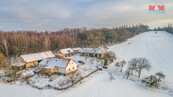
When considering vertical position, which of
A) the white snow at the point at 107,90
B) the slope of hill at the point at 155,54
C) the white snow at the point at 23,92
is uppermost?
the slope of hill at the point at 155,54

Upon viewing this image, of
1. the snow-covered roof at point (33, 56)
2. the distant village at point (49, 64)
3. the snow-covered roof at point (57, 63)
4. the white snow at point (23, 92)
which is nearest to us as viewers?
the white snow at point (23, 92)

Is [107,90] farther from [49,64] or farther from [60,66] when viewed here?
[49,64]

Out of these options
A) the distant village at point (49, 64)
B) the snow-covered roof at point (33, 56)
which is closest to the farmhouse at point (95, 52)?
the distant village at point (49, 64)

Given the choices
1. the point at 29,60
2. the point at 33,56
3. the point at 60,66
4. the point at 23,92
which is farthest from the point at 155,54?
the point at 29,60

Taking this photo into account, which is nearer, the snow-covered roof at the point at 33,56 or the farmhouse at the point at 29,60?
the farmhouse at the point at 29,60

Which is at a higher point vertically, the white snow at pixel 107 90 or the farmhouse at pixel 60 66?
the farmhouse at pixel 60 66

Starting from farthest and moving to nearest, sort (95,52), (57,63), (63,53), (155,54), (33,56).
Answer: (155,54) < (95,52) < (63,53) < (33,56) < (57,63)

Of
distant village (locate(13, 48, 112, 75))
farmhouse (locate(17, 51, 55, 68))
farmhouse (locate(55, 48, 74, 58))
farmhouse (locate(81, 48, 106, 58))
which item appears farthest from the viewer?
farmhouse (locate(81, 48, 106, 58))

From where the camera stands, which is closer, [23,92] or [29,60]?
[23,92]

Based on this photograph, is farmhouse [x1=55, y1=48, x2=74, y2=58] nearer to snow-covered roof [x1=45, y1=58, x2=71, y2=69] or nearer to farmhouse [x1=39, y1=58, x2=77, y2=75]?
snow-covered roof [x1=45, y1=58, x2=71, y2=69]

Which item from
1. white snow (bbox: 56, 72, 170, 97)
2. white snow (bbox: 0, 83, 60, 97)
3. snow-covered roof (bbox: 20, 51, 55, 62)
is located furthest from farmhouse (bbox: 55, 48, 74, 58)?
white snow (bbox: 56, 72, 170, 97)

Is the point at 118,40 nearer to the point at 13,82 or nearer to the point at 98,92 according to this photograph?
the point at 98,92

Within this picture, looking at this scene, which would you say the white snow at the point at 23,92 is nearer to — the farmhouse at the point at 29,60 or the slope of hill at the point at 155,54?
the farmhouse at the point at 29,60

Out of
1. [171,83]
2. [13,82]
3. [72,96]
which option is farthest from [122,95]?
[13,82]
